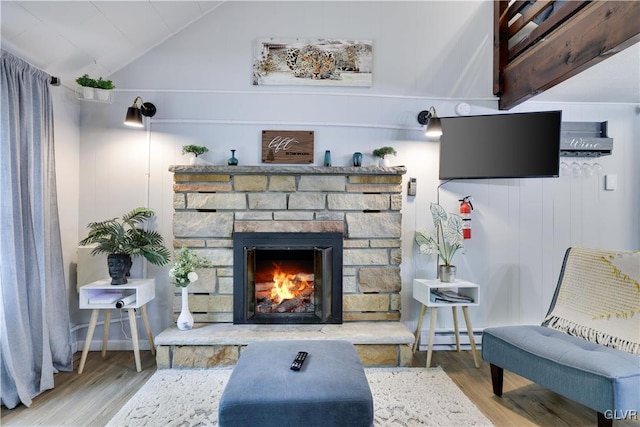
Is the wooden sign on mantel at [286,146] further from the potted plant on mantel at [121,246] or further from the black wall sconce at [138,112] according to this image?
the potted plant on mantel at [121,246]

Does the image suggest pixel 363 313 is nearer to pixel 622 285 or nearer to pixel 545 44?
A: pixel 622 285

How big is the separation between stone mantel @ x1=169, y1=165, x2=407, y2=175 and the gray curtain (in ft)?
2.79

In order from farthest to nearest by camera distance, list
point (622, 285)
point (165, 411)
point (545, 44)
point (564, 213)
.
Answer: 1. point (564, 213)
2. point (545, 44)
3. point (622, 285)
4. point (165, 411)

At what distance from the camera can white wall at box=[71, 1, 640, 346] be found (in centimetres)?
289

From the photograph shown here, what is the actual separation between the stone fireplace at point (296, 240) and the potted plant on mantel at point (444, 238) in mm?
239

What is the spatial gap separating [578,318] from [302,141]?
2352mm

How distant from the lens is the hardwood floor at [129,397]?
191 cm

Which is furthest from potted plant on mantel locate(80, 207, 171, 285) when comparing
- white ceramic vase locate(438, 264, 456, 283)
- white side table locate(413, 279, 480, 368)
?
white ceramic vase locate(438, 264, 456, 283)

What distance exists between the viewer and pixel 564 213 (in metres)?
3.07

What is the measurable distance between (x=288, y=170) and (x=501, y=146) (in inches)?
70.8

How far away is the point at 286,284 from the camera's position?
9.41 ft

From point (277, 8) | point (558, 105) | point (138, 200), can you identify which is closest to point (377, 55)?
point (277, 8)

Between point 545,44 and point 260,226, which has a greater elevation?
point 545,44

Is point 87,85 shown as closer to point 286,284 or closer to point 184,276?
point 184,276
